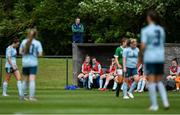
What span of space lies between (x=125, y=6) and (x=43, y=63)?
6.59 m

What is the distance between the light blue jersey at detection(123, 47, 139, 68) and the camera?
2370 cm

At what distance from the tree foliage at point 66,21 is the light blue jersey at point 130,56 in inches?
853

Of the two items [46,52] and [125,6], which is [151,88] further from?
[46,52]

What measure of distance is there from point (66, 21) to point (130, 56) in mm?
36010

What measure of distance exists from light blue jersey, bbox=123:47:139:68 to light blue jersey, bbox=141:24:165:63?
24.9 ft

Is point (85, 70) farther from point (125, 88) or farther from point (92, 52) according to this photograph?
point (125, 88)

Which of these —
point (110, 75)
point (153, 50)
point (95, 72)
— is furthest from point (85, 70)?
point (153, 50)

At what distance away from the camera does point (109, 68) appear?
1421 inches

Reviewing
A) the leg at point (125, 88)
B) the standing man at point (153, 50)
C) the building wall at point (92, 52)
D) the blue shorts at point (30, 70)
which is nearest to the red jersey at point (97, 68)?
the building wall at point (92, 52)

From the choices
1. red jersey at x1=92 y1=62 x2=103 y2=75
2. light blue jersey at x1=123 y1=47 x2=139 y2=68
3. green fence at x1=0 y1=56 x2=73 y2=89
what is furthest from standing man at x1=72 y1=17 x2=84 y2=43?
light blue jersey at x1=123 y1=47 x2=139 y2=68

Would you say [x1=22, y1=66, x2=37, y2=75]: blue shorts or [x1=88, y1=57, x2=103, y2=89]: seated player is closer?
[x1=22, y1=66, x2=37, y2=75]: blue shorts

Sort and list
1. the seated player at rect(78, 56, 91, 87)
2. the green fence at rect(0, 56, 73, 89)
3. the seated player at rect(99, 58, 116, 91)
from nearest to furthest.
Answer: the seated player at rect(99, 58, 116, 91) → the seated player at rect(78, 56, 91, 87) → the green fence at rect(0, 56, 73, 89)

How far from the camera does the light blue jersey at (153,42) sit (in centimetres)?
1592

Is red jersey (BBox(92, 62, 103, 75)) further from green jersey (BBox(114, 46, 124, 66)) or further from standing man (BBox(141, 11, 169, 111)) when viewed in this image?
standing man (BBox(141, 11, 169, 111))
